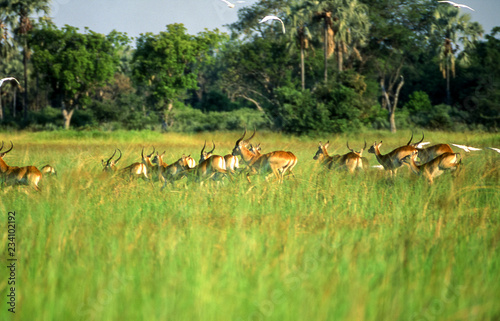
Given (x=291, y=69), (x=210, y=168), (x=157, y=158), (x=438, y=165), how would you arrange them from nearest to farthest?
(x=438, y=165) → (x=210, y=168) → (x=157, y=158) → (x=291, y=69)

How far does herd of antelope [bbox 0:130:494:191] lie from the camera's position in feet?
21.1

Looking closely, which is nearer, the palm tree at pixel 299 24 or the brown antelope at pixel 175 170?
the brown antelope at pixel 175 170

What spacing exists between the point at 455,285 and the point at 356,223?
146cm

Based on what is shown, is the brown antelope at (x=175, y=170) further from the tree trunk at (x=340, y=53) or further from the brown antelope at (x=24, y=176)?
the tree trunk at (x=340, y=53)

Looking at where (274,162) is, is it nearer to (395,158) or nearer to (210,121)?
(395,158)

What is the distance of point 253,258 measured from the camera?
10.5ft

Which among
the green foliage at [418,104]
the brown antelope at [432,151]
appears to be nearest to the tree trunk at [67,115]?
the green foliage at [418,104]

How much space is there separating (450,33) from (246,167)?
28.6m

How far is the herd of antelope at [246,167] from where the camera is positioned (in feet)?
21.1

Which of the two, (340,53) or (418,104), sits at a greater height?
(340,53)

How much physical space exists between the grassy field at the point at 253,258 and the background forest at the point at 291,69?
1668 centimetres

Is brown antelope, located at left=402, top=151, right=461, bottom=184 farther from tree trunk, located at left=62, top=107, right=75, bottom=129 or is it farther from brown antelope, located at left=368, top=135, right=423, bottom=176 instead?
tree trunk, located at left=62, top=107, right=75, bottom=129

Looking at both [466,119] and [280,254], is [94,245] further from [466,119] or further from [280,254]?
[466,119]

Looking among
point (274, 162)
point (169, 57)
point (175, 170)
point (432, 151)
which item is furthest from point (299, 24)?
point (175, 170)
